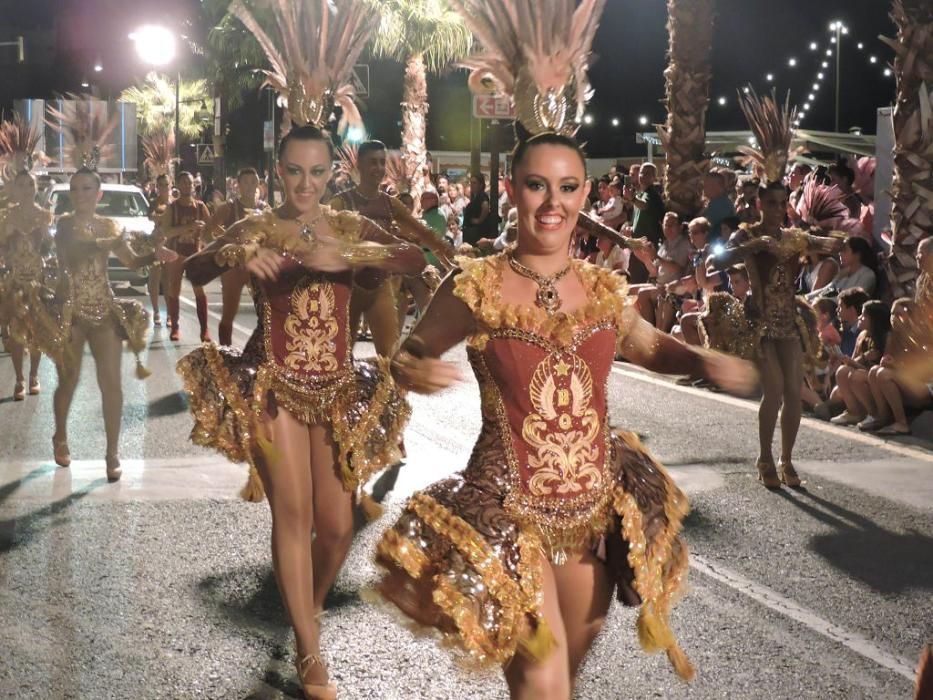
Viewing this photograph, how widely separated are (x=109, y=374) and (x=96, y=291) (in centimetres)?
56

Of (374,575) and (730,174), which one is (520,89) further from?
(730,174)

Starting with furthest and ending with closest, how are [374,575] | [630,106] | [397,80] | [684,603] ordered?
[397,80] < [630,106] < [374,575] < [684,603]

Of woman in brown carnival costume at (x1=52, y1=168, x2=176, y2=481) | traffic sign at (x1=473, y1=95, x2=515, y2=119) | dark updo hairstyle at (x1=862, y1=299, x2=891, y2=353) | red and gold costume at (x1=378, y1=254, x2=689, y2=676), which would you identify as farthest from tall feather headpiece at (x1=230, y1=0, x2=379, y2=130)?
traffic sign at (x1=473, y1=95, x2=515, y2=119)

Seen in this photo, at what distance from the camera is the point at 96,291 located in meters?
8.86

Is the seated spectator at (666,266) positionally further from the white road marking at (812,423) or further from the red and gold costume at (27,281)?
the red and gold costume at (27,281)

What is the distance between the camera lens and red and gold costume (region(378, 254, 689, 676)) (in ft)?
11.4

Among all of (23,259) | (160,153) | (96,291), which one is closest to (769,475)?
(96,291)

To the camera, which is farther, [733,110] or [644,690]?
[733,110]

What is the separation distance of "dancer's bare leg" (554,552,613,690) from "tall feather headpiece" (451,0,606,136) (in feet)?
4.27

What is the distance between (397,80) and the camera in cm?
5966

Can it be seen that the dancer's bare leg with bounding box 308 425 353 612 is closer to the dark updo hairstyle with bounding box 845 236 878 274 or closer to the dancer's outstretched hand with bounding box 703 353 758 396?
the dancer's outstretched hand with bounding box 703 353 758 396

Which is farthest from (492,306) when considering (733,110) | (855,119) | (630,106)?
(630,106)

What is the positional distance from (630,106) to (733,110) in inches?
283

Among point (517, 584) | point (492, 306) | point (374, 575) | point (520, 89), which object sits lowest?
point (374, 575)
